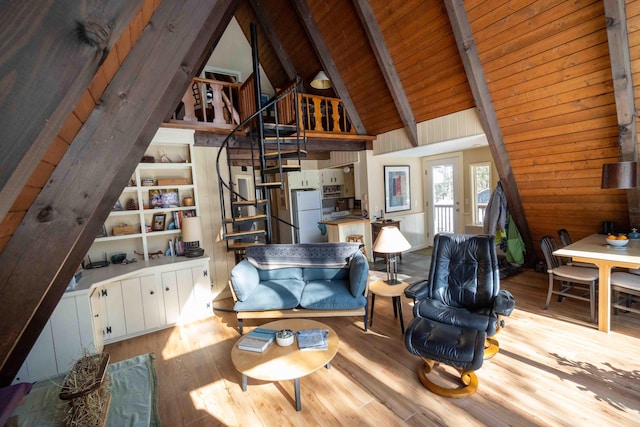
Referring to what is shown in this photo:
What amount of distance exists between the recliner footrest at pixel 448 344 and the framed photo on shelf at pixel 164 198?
3423 millimetres

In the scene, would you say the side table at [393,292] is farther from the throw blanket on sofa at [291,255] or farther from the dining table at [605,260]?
the dining table at [605,260]

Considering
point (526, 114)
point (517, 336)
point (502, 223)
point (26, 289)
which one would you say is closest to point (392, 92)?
point (526, 114)

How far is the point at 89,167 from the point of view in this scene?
4.12 feet

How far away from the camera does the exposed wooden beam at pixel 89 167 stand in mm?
1189

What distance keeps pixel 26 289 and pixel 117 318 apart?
8.39ft

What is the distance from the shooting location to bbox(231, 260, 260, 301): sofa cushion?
10.8 feet

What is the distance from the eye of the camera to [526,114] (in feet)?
11.6

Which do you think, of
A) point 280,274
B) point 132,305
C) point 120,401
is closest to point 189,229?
point 132,305

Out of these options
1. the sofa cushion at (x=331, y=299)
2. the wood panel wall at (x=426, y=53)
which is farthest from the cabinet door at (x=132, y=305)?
the wood panel wall at (x=426, y=53)

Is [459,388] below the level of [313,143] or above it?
below

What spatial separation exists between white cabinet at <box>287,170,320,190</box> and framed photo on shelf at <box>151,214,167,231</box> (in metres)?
3.35

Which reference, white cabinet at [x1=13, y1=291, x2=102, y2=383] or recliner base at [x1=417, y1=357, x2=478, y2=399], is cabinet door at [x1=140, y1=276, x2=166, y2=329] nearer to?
white cabinet at [x1=13, y1=291, x2=102, y2=383]

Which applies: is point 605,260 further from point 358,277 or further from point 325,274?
point 325,274

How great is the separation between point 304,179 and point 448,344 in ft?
18.3
